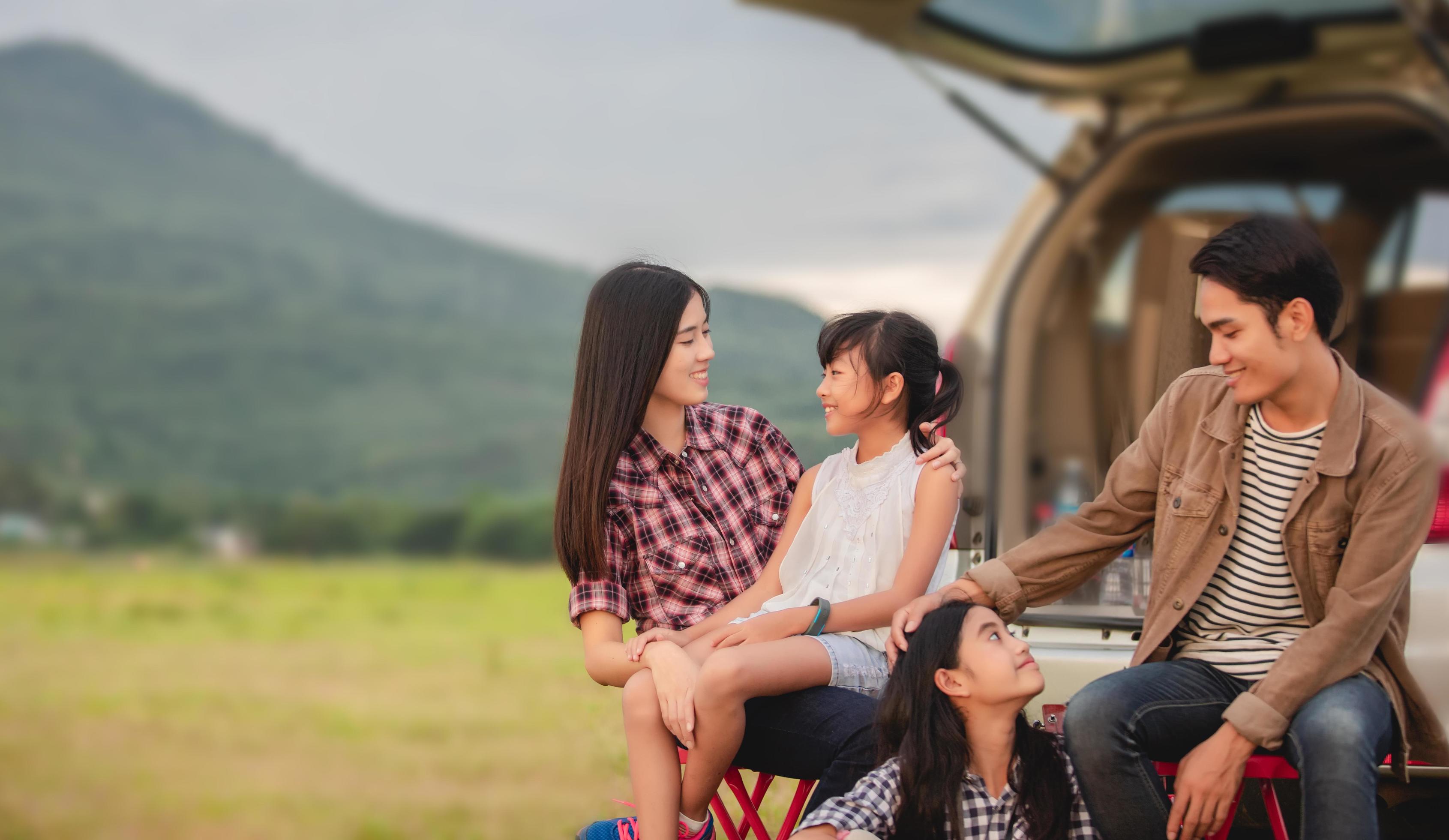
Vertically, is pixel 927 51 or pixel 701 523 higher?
pixel 927 51

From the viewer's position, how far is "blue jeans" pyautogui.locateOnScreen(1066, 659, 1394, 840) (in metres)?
1.53

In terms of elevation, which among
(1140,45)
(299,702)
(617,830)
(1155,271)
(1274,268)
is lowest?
(299,702)

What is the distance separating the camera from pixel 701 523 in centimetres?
208

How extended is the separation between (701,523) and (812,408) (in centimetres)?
36

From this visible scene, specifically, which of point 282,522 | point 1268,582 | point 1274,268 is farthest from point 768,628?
point 282,522

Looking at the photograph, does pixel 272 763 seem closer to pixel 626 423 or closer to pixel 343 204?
pixel 626 423

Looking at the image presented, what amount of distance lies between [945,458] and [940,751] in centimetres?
47

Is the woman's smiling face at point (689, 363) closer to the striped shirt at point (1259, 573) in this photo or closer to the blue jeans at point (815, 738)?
the blue jeans at point (815, 738)

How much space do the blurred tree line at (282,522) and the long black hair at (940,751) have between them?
9.69 meters

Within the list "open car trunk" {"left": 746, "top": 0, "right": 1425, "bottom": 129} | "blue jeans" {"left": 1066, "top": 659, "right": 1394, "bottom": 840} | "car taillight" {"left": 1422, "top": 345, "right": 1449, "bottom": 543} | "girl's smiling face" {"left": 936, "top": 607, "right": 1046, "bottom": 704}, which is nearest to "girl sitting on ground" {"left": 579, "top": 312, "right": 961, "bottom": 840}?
"girl's smiling face" {"left": 936, "top": 607, "right": 1046, "bottom": 704}

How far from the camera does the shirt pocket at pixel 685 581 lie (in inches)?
80.1

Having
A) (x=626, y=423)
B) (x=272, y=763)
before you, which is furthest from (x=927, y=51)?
(x=272, y=763)

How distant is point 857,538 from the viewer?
6.50ft

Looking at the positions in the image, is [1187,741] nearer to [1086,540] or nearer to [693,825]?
[1086,540]
